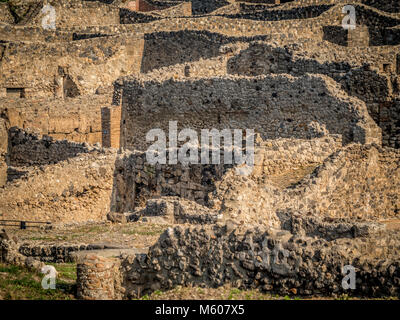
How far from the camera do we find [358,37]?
31.4m

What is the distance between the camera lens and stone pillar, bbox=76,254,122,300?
519 inches

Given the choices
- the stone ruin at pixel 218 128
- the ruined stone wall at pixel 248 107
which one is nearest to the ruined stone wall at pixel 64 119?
the stone ruin at pixel 218 128

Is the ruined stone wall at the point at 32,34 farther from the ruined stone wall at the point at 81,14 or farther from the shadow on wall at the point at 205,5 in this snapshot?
the shadow on wall at the point at 205,5

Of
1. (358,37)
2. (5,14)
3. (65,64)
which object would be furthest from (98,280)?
(5,14)

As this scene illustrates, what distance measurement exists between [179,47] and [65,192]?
12.5m

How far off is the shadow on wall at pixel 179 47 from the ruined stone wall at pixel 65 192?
9786 millimetres

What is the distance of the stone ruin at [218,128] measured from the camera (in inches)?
504

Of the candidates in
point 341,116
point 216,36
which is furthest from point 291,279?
point 216,36

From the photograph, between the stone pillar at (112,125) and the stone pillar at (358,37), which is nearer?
the stone pillar at (112,125)

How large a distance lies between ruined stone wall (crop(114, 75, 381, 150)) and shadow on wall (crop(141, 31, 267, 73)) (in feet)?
15.5

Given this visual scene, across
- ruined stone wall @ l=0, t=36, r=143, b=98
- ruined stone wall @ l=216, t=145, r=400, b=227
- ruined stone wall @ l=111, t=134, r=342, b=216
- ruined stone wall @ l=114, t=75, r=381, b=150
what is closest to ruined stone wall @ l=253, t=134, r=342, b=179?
ruined stone wall @ l=111, t=134, r=342, b=216

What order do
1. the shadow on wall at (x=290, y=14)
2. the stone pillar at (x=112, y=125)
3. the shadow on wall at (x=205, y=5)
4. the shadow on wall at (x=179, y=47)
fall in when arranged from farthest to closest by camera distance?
the shadow on wall at (x=205, y=5) → the shadow on wall at (x=290, y=14) → the shadow on wall at (x=179, y=47) → the stone pillar at (x=112, y=125)

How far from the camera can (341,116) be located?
2378cm

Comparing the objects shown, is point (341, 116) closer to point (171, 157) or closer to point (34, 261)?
point (171, 157)
